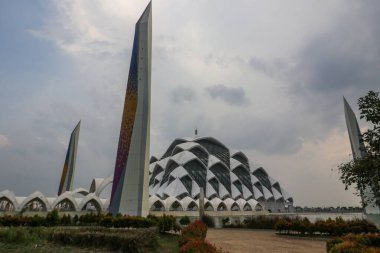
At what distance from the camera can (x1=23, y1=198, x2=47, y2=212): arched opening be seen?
34.2 metres

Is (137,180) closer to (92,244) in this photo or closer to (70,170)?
(92,244)

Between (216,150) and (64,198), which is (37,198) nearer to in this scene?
(64,198)

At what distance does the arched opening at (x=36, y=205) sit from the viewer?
3420 centimetres

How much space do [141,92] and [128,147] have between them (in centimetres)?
437

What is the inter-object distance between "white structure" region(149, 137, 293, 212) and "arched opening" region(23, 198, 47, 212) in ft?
73.9

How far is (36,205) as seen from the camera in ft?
124

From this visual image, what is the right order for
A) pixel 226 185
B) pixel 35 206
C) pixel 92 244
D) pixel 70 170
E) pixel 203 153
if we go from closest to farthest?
pixel 92 244 < pixel 35 206 < pixel 70 170 < pixel 226 185 < pixel 203 153

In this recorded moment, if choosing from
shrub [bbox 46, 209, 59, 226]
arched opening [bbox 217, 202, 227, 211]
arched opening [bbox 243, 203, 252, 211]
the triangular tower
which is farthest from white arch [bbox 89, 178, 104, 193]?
shrub [bbox 46, 209, 59, 226]

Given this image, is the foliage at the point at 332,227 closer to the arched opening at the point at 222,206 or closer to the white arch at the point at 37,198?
the white arch at the point at 37,198

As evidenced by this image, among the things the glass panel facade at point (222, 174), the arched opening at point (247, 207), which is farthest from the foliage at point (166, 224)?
the glass panel facade at point (222, 174)

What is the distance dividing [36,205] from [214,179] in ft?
117

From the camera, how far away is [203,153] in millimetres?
69938

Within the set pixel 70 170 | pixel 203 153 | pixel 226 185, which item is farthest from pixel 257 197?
pixel 70 170

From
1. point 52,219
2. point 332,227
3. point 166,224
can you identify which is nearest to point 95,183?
point 52,219
